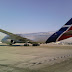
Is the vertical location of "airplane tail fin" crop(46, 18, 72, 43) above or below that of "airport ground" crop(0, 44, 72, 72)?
above

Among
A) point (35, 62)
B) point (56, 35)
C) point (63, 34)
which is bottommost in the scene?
point (35, 62)

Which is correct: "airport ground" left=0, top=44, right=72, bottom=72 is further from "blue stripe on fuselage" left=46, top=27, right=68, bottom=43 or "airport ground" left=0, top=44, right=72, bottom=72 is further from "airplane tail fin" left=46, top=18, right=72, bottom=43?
"blue stripe on fuselage" left=46, top=27, right=68, bottom=43

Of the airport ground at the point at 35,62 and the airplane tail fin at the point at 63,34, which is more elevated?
the airplane tail fin at the point at 63,34

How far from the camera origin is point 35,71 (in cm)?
531

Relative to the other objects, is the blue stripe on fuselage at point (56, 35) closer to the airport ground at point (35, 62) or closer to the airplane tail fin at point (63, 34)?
the airplane tail fin at point (63, 34)

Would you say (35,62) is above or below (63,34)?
below

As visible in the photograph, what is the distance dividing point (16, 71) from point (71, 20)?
79.4 ft

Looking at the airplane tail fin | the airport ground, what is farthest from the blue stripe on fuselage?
the airport ground

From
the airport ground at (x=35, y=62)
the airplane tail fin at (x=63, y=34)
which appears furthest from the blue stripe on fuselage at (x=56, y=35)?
the airport ground at (x=35, y=62)

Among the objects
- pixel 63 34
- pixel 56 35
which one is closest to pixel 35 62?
pixel 63 34

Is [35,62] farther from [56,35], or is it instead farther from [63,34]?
[56,35]

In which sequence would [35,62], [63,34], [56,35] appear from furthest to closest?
[56,35] < [63,34] < [35,62]

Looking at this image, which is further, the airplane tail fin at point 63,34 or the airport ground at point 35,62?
the airplane tail fin at point 63,34

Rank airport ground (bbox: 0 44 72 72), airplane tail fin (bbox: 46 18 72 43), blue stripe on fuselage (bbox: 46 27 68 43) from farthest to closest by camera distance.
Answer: blue stripe on fuselage (bbox: 46 27 68 43), airplane tail fin (bbox: 46 18 72 43), airport ground (bbox: 0 44 72 72)
